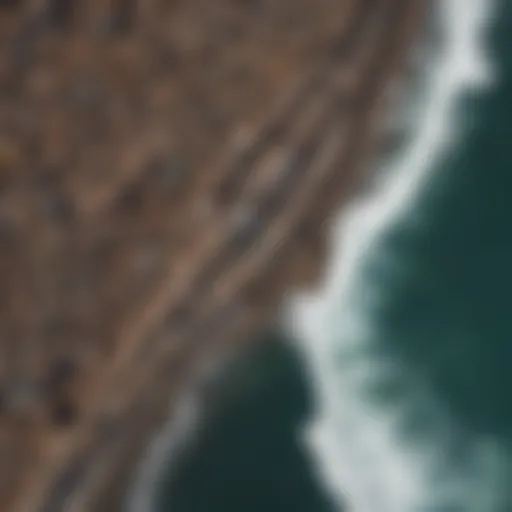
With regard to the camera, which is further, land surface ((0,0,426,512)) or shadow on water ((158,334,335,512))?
shadow on water ((158,334,335,512))

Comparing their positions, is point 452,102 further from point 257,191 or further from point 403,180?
point 257,191

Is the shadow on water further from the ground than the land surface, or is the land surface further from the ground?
the land surface

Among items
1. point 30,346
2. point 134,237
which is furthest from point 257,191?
point 30,346

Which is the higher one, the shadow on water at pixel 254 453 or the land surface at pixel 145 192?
the land surface at pixel 145 192

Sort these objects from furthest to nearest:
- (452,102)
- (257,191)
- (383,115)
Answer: (452,102)
(383,115)
(257,191)

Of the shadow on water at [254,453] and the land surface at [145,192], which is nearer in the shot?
the land surface at [145,192]

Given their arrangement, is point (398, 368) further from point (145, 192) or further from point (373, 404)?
point (145, 192)
